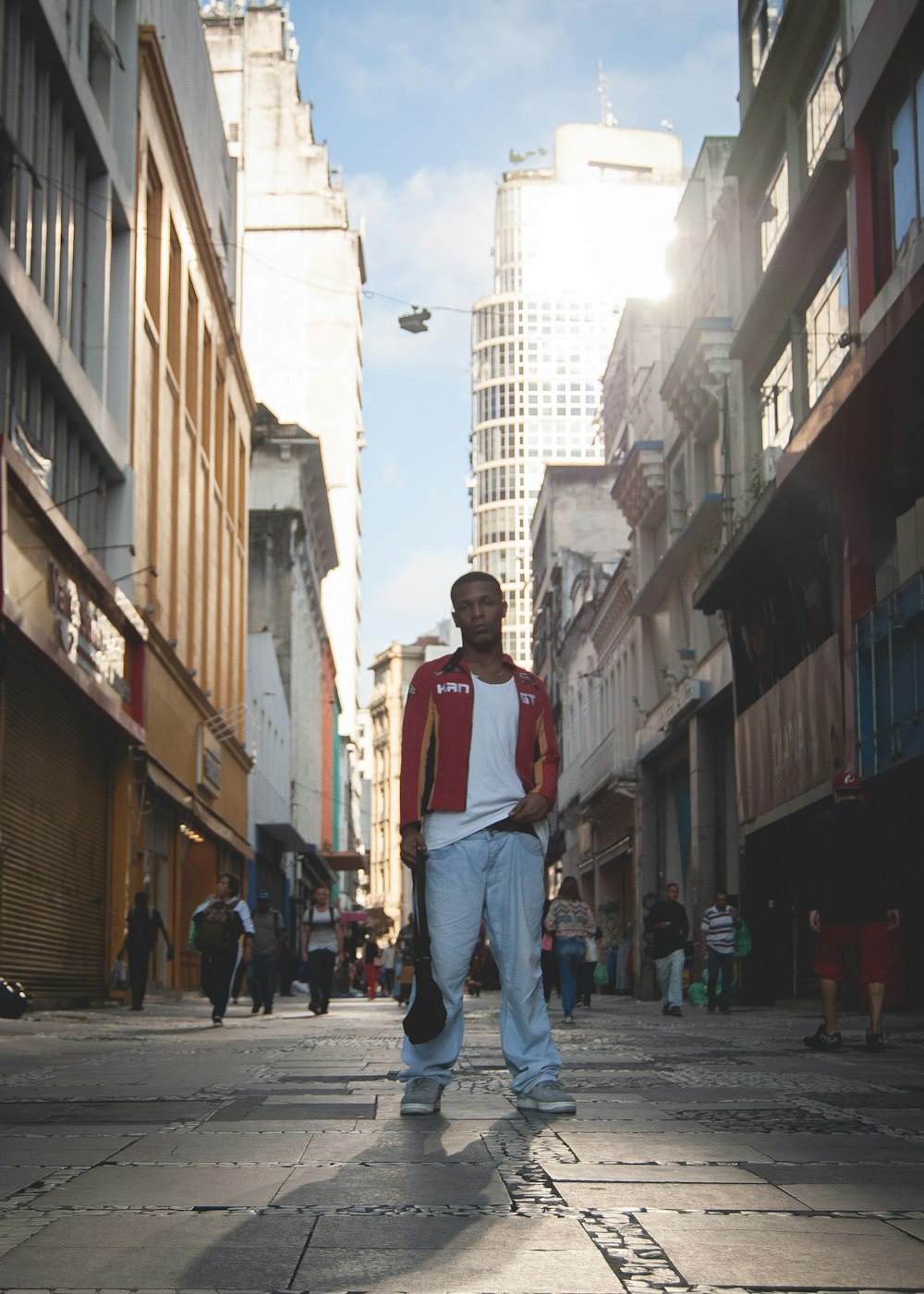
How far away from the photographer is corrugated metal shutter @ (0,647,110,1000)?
62.0 feet

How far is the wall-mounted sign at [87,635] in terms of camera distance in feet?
66.4

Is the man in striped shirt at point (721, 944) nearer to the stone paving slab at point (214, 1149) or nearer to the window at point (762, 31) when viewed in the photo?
the window at point (762, 31)

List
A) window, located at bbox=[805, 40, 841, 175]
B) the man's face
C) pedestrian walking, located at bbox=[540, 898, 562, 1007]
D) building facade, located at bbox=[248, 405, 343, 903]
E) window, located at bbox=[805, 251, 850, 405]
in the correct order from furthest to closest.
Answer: building facade, located at bbox=[248, 405, 343, 903] → window, located at bbox=[805, 40, 841, 175] → window, located at bbox=[805, 251, 850, 405] → pedestrian walking, located at bbox=[540, 898, 562, 1007] → the man's face

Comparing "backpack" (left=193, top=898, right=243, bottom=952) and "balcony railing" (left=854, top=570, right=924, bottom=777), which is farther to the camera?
"balcony railing" (left=854, top=570, right=924, bottom=777)

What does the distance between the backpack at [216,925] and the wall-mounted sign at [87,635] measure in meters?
4.13

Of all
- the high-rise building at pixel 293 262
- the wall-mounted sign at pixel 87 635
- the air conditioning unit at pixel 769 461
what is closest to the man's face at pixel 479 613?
the wall-mounted sign at pixel 87 635

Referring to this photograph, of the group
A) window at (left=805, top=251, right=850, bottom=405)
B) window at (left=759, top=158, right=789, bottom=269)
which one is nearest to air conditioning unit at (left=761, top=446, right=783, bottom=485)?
window at (left=805, top=251, right=850, bottom=405)

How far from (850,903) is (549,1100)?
17.1 ft

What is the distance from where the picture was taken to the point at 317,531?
65312 millimetres

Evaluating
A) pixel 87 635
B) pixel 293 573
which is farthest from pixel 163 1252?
pixel 293 573

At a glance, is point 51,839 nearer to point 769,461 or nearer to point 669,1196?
point 769,461

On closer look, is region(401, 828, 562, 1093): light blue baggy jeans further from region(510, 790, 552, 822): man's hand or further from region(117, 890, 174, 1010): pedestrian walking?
region(117, 890, 174, 1010): pedestrian walking

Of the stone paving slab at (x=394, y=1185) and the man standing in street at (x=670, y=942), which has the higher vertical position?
the man standing in street at (x=670, y=942)

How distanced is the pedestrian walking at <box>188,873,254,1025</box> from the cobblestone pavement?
848 centimetres
